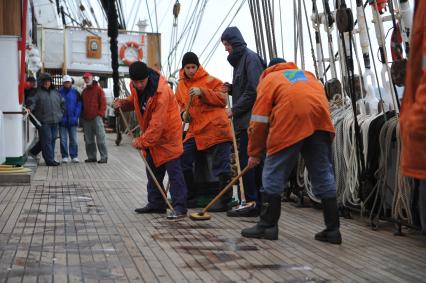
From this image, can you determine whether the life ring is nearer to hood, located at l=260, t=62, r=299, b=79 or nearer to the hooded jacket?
the hooded jacket

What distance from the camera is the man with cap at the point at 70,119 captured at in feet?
41.0

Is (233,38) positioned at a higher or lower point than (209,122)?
higher

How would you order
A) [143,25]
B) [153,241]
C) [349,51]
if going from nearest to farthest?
[153,241] → [349,51] → [143,25]

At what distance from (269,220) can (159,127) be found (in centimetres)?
150

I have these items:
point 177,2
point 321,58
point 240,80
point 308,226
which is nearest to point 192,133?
point 240,80

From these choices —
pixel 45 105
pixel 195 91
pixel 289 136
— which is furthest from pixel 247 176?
pixel 45 105

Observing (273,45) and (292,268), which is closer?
(292,268)

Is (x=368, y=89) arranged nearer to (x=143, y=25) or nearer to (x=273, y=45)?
(x=273, y=45)

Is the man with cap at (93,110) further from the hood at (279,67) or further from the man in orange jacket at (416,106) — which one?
the man in orange jacket at (416,106)

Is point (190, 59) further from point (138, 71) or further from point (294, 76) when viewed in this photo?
point (294, 76)

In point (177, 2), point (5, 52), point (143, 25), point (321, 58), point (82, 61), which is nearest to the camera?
point (321, 58)

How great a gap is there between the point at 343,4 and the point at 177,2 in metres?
9.76

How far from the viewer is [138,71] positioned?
20.5 ft

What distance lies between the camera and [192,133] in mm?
6980
